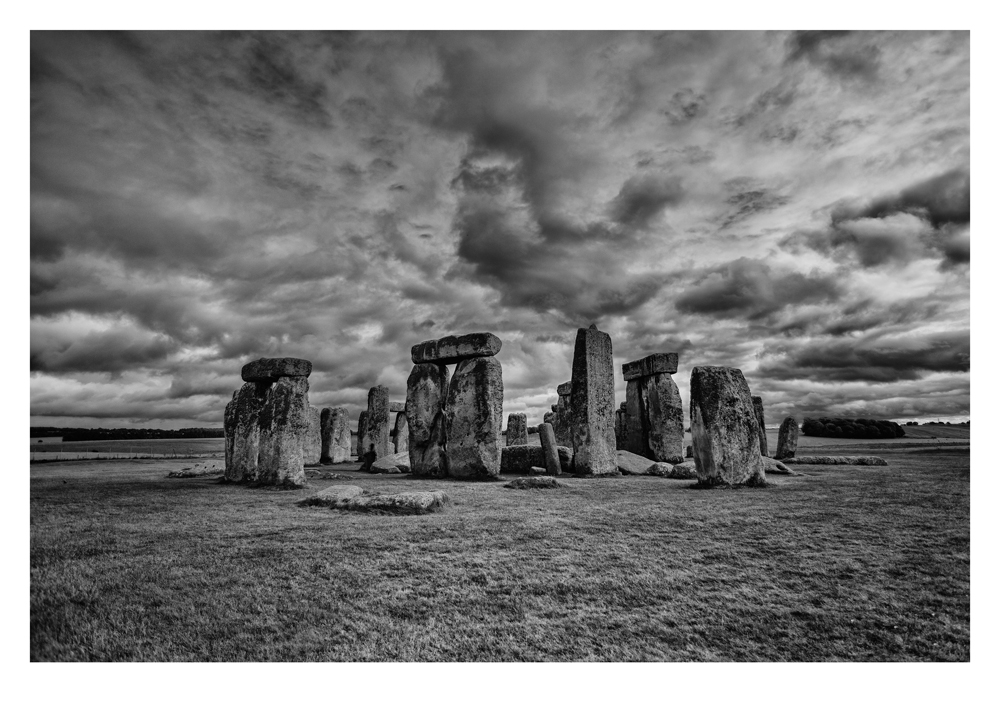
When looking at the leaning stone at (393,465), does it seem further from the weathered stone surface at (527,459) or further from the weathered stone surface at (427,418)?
the weathered stone surface at (527,459)

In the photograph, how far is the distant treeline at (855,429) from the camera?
25.7m

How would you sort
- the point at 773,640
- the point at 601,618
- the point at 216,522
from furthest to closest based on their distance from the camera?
the point at 216,522
the point at 601,618
the point at 773,640

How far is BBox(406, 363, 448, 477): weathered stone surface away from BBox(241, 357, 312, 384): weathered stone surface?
3700mm

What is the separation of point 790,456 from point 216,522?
18.4m

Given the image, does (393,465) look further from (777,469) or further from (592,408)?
(777,469)

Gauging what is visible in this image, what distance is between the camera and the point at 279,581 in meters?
3.94

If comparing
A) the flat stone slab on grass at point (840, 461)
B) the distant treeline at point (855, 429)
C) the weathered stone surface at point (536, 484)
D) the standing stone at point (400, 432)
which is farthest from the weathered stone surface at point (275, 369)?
the distant treeline at point (855, 429)

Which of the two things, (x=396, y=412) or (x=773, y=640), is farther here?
(x=396, y=412)

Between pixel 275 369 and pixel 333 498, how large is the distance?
4.44 meters

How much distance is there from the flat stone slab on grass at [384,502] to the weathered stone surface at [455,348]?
245 inches

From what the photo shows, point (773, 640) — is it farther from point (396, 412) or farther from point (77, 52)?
point (396, 412)

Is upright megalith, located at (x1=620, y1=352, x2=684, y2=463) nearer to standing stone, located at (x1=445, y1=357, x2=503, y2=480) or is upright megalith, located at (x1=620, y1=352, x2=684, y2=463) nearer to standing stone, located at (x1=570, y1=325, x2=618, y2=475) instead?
standing stone, located at (x1=570, y1=325, x2=618, y2=475)

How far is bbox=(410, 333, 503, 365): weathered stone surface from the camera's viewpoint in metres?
13.4
